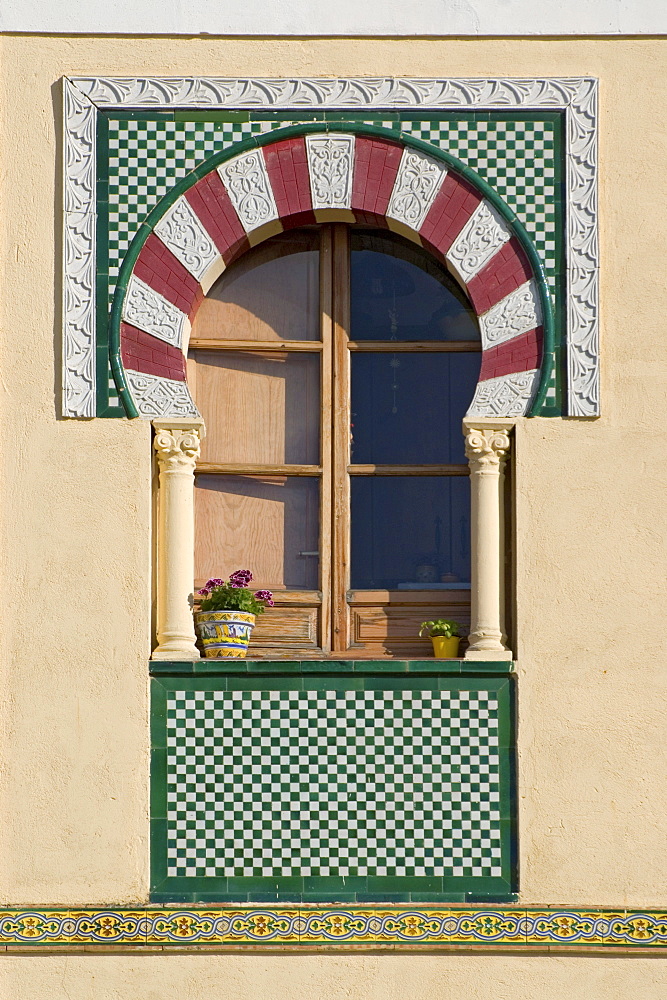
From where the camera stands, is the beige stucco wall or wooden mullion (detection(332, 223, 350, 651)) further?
wooden mullion (detection(332, 223, 350, 651))

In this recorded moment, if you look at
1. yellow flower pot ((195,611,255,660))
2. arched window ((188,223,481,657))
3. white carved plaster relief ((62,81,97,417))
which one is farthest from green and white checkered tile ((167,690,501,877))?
white carved plaster relief ((62,81,97,417))

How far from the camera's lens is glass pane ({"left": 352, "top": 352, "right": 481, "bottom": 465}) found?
721 cm

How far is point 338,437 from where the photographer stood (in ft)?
23.5

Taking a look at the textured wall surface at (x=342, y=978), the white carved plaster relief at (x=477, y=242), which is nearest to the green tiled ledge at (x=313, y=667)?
the textured wall surface at (x=342, y=978)

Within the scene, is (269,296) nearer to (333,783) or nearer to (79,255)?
(79,255)

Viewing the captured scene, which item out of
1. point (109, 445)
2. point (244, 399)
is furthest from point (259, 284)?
point (109, 445)

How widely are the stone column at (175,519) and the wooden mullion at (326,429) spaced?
1.73 feet

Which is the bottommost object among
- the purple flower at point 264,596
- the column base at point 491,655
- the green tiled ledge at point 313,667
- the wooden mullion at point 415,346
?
the green tiled ledge at point 313,667

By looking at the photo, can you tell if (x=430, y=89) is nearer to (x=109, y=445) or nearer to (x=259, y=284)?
(x=259, y=284)

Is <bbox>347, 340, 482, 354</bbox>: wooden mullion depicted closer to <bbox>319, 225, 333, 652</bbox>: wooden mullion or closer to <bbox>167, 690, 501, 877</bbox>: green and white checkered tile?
<bbox>319, 225, 333, 652</bbox>: wooden mullion

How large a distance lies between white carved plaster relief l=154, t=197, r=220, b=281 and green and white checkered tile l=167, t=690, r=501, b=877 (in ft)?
5.32

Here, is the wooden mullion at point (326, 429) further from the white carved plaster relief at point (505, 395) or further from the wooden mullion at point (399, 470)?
the white carved plaster relief at point (505, 395)

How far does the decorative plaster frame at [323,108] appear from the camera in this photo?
6895 millimetres

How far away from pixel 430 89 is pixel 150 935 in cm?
329
